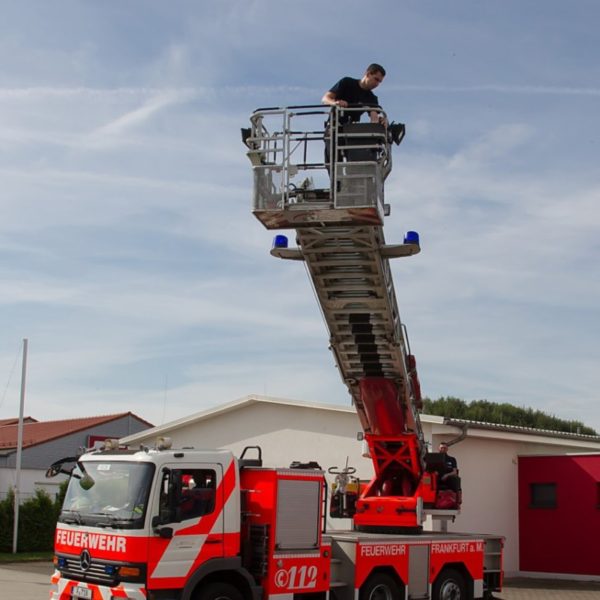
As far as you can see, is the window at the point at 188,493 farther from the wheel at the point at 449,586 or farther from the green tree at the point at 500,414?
the green tree at the point at 500,414

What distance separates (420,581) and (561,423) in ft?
171

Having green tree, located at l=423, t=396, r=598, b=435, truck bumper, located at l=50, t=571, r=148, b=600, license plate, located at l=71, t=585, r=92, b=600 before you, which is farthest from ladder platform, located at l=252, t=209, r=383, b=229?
green tree, located at l=423, t=396, r=598, b=435

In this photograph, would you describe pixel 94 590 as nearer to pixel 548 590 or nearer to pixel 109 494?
pixel 109 494

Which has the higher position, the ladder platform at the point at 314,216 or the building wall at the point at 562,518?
the ladder platform at the point at 314,216

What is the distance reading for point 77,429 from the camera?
41531mm

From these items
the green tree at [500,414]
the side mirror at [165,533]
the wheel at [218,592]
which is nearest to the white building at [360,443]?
the wheel at [218,592]

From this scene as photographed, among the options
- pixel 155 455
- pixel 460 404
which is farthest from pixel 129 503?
pixel 460 404

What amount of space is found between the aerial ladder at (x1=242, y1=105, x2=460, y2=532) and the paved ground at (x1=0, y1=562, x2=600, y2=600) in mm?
5010

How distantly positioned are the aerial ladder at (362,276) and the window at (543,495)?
369 inches

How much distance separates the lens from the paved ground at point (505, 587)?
17.6 metres

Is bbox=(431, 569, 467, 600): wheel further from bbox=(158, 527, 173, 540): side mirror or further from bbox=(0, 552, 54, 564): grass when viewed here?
bbox=(0, 552, 54, 564): grass

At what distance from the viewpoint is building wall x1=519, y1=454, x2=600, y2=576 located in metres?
22.9

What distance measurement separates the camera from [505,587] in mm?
20938

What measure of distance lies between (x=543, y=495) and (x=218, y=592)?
15.2 metres
